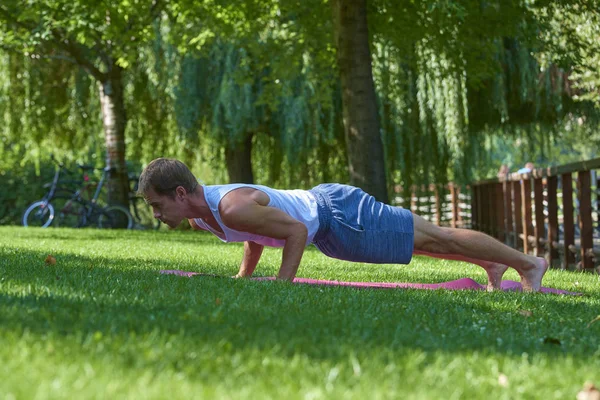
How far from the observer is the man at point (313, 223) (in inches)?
235

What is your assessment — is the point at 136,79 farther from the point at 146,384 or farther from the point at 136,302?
the point at 146,384

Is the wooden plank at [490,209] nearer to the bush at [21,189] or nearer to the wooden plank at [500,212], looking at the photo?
the wooden plank at [500,212]

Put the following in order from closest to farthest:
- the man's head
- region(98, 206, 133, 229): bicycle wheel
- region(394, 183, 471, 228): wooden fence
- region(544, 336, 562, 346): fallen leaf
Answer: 1. region(544, 336, 562, 346): fallen leaf
2. the man's head
3. region(98, 206, 133, 229): bicycle wheel
4. region(394, 183, 471, 228): wooden fence

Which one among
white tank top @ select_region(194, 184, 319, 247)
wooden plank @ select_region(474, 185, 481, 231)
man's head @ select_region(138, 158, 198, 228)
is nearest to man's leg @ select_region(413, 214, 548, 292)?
white tank top @ select_region(194, 184, 319, 247)

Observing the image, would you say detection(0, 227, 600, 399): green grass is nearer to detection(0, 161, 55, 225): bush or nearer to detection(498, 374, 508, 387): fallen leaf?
detection(498, 374, 508, 387): fallen leaf

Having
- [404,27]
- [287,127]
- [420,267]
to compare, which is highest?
[404,27]

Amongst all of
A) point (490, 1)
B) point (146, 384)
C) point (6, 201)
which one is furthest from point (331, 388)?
point (6, 201)

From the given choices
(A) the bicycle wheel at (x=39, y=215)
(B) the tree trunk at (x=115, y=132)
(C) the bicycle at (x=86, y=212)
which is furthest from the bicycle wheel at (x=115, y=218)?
(A) the bicycle wheel at (x=39, y=215)

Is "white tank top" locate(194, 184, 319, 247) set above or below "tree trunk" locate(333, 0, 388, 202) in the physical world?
below

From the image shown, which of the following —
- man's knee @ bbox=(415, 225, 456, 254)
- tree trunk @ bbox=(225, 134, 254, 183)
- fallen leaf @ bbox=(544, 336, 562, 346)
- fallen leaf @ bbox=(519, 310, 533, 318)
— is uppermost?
tree trunk @ bbox=(225, 134, 254, 183)

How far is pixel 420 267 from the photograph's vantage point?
968 cm

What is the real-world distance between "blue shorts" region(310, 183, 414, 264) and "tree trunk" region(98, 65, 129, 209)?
1463 centimetres

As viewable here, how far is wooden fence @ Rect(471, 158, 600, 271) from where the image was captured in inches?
445

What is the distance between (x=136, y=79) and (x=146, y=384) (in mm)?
19293
